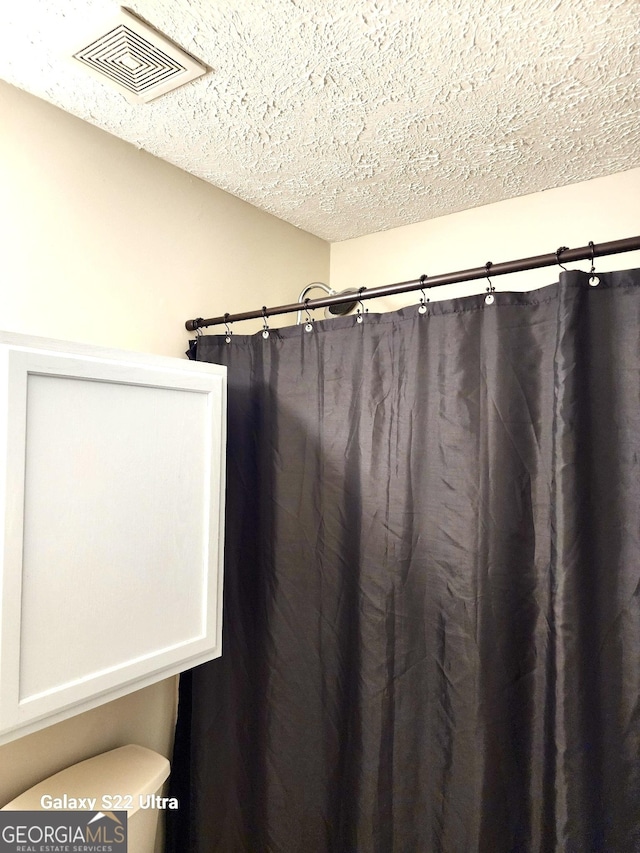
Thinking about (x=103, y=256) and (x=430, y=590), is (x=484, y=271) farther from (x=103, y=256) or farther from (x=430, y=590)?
(x=103, y=256)

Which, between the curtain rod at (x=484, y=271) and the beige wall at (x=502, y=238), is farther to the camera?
the beige wall at (x=502, y=238)

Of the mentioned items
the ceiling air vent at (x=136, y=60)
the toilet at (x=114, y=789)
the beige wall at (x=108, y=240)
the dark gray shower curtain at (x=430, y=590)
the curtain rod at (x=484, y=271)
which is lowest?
the toilet at (x=114, y=789)

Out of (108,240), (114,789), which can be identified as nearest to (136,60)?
(108,240)

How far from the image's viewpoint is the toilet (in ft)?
4.19

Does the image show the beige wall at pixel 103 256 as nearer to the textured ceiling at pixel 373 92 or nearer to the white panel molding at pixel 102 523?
the textured ceiling at pixel 373 92

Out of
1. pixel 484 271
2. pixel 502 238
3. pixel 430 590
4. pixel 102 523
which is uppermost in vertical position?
pixel 502 238

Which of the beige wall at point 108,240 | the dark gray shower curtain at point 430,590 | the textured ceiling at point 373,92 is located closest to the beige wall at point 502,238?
the textured ceiling at point 373,92

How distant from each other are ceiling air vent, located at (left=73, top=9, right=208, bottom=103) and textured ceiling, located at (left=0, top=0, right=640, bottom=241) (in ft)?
0.07

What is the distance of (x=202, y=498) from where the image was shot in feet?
4.36

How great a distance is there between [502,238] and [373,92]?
30.9 inches

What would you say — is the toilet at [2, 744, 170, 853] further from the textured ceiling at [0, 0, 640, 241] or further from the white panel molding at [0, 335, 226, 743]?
Answer: the textured ceiling at [0, 0, 640, 241]

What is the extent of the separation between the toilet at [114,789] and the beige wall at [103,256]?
0.05 meters

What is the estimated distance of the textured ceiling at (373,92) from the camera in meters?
1.02

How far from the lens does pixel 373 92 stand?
4.08ft
